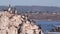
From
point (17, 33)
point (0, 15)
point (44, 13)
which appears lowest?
point (44, 13)

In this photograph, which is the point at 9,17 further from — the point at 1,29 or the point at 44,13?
the point at 44,13

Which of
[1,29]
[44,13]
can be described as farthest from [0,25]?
[44,13]

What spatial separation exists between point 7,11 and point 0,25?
0.21m

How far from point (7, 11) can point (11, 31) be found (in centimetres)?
26

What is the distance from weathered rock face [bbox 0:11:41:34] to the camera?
2645 millimetres

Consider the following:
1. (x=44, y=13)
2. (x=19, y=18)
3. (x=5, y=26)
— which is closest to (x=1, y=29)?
(x=5, y=26)

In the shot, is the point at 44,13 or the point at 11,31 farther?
the point at 44,13

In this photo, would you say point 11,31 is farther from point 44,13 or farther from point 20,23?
point 44,13

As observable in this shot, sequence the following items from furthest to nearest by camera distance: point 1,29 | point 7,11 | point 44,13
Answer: point 44,13, point 7,11, point 1,29

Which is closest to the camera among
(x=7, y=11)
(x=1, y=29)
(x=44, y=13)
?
(x=1, y=29)

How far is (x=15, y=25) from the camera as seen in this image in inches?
105

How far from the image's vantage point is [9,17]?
2.73m

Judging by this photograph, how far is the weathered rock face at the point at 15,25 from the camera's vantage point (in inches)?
104

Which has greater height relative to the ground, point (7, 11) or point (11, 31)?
point (7, 11)
